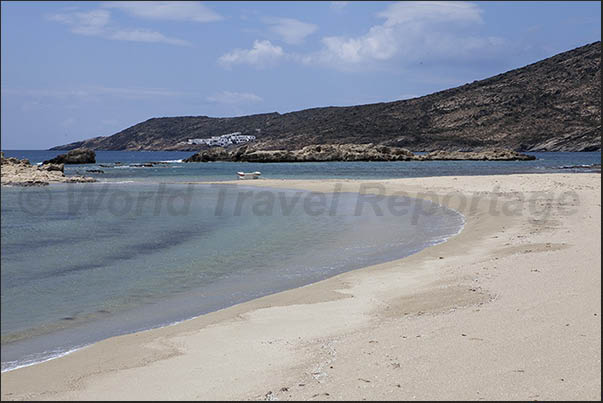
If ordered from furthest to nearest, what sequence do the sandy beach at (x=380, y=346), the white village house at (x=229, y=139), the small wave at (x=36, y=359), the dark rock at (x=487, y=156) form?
the white village house at (x=229, y=139) → the dark rock at (x=487, y=156) → the small wave at (x=36, y=359) → the sandy beach at (x=380, y=346)

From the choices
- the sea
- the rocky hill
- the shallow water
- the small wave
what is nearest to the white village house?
the rocky hill

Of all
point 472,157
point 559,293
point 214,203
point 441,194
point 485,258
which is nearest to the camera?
point 559,293

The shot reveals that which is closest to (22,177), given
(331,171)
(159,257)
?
(159,257)

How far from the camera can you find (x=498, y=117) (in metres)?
128

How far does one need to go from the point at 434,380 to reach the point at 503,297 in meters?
3.12

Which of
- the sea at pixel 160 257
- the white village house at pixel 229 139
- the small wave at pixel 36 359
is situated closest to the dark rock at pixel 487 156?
the sea at pixel 160 257

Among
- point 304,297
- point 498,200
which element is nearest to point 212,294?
point 304,297

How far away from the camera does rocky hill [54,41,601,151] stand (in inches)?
4555

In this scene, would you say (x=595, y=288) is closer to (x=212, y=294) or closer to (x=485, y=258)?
(x=485, y=258)

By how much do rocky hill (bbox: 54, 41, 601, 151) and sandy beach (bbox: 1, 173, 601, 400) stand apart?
112369 mm

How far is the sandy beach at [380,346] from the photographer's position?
4.73 meters

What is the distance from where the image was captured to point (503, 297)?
7.45 meters

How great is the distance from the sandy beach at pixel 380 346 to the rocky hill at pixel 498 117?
112369mm

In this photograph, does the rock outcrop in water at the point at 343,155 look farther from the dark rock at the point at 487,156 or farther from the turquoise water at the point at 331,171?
the turquoise water at the point at 331,171
